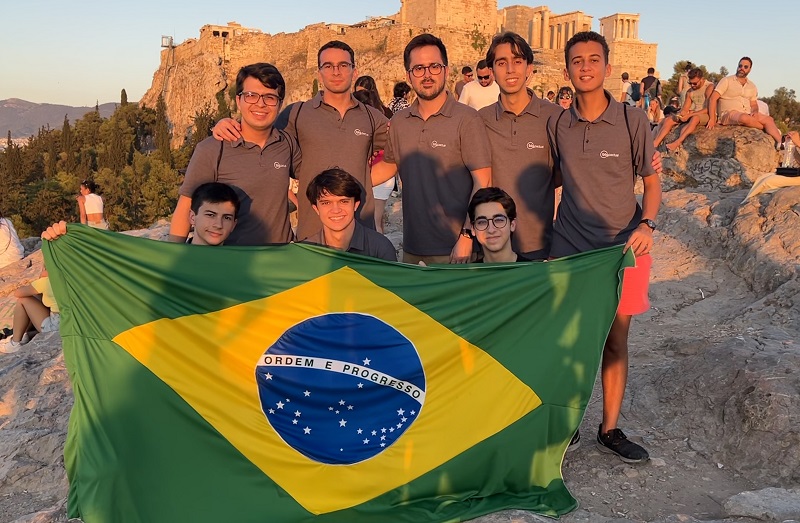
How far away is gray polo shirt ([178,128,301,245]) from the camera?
3.84 meters

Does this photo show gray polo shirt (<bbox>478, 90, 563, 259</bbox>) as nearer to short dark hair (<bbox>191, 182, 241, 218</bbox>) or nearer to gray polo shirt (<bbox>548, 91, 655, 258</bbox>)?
gray polo shirt (<bbox>548, 91, 655, 258</bbox>)

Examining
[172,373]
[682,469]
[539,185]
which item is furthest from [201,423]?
[682,469]

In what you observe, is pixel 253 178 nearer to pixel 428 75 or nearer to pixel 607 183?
pixel 428 75

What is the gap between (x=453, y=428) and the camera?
10.9 ft

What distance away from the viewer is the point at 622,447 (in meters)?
3.78

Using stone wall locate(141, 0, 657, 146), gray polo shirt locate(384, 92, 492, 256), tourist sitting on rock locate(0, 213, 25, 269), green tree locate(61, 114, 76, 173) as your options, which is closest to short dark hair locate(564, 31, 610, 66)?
gray polo shirt locate(384, 92, 492, 256)

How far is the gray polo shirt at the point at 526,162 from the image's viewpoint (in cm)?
402

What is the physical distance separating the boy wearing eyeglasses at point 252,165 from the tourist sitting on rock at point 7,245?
7.08m

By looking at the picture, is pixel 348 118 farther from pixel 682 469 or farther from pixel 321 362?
pixel 682 469

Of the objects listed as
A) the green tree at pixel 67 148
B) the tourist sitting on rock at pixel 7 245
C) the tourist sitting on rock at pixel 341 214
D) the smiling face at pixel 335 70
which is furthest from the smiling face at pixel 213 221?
the green tree at pixel 67 148

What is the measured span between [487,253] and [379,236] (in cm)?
66

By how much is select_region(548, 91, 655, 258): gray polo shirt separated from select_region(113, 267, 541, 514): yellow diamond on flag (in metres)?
1.02

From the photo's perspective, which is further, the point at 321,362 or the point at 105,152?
the point at 105,152

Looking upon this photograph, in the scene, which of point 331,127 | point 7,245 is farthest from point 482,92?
point 7,245
